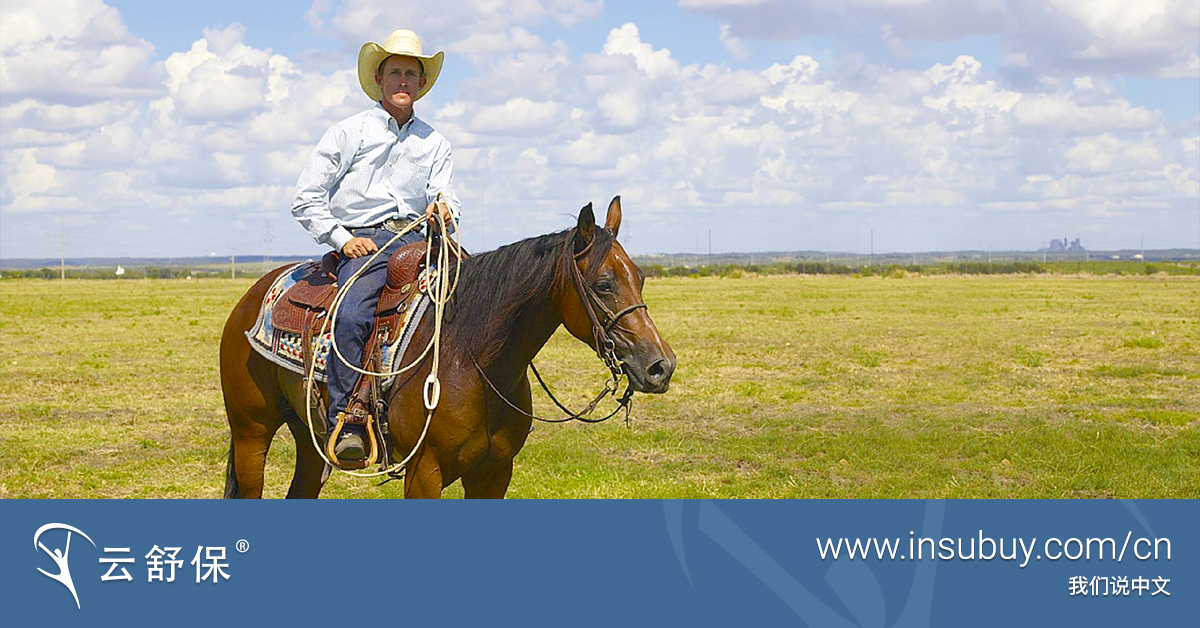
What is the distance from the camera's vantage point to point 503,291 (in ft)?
17.1

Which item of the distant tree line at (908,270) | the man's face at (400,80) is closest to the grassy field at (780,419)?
the man's face at (400,80)

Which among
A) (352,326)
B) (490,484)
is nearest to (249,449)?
(352,326)

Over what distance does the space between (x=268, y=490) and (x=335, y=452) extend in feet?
14.5

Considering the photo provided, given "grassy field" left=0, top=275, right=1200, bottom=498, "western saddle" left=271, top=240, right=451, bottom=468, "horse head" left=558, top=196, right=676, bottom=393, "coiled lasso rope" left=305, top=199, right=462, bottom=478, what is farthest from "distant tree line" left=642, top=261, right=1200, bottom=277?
"horse head" left=558, top=196, right=676, bottom=393

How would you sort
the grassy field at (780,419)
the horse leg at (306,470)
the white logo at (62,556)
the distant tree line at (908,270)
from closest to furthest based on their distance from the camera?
1. the white logo at (62,556)
2. the horse leg at (306,470)
3. the grassy field at (780,419)
4. the distant tree line at (908,270)

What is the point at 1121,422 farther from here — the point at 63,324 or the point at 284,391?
the point at 63,324

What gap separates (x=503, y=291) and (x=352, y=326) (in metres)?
0.77

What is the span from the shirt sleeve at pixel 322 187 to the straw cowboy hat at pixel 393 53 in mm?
373

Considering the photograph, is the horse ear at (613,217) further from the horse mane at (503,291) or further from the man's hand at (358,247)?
the man's hand at (358,247)

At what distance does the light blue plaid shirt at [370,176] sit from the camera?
18.3 feet

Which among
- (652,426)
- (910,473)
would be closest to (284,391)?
(910,473)

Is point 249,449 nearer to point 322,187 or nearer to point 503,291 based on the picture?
point 322,187

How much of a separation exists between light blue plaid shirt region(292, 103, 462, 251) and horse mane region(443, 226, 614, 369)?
57 centimetres

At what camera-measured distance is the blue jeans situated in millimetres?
5379
